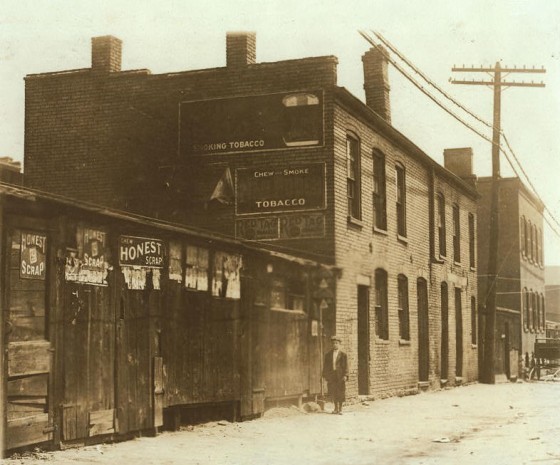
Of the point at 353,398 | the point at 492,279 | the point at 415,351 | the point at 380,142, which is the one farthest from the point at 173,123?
the point at 492,279

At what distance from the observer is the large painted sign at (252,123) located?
17.9 meters

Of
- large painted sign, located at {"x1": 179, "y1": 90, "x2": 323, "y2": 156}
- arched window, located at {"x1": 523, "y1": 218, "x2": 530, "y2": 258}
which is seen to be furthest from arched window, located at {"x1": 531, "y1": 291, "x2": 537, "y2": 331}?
large painted sign, located at {"x1": 179, "y1": 90, "x2": 323, "y2": 156}

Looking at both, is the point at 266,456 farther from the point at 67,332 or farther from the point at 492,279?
the point at 492,279

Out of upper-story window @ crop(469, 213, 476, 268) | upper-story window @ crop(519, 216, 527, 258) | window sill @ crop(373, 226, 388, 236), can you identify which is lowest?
window sill @ crop(373, 226, 388, 236)

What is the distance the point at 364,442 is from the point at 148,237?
4.06 m

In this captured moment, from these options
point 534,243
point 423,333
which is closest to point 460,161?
point 423,333

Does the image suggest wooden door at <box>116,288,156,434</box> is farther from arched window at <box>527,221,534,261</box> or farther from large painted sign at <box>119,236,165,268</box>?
arched window at <box>527,221,534,261</box>

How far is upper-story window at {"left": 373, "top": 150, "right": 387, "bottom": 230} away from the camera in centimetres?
2111

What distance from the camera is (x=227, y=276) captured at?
45.8ft

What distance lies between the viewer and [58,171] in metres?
20.1

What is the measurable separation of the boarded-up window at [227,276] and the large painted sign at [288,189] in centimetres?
368

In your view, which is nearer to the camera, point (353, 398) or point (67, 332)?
point (67, 332)

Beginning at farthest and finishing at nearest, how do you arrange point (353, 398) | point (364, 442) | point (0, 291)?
point (353, 398) → point (364, 442) → point (0, 291)

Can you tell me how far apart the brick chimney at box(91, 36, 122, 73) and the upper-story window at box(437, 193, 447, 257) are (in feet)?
37.3
